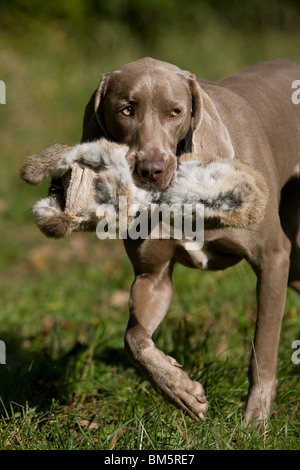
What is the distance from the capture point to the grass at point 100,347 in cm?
301

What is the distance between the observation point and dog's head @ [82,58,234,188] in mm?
3246

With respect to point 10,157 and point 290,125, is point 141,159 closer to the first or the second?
point 290,125

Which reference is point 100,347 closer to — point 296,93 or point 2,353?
point 2,353

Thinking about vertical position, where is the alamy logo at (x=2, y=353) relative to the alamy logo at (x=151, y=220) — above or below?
below

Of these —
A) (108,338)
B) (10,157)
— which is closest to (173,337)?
(108,338)

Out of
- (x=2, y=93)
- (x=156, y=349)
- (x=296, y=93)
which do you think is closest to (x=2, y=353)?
(x=156, y=349)

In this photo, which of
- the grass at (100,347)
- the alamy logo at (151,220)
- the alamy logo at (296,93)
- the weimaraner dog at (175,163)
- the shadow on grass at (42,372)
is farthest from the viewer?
the alamy logo at (296,93)

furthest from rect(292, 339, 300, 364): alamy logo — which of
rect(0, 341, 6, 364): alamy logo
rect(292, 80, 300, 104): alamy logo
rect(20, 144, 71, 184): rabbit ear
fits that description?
rect(20, 144, 71, 184): rabbit ear

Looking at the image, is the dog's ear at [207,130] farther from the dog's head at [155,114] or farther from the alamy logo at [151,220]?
the alamy logo at [151,220]

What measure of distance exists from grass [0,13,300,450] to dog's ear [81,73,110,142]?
1.17 meters

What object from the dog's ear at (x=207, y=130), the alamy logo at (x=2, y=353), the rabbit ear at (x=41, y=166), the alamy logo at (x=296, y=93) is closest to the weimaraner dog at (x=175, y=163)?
the dog's ear at (x=207, y=130)

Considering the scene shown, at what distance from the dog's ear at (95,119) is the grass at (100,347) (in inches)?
45.9

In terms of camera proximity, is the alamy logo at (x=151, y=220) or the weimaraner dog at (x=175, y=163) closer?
the alamy logo at (x=151, y=220)

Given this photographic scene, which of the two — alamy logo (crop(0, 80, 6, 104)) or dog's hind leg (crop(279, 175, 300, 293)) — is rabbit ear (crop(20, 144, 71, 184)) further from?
alamy logo (crop(0, 80, 6, 104))
